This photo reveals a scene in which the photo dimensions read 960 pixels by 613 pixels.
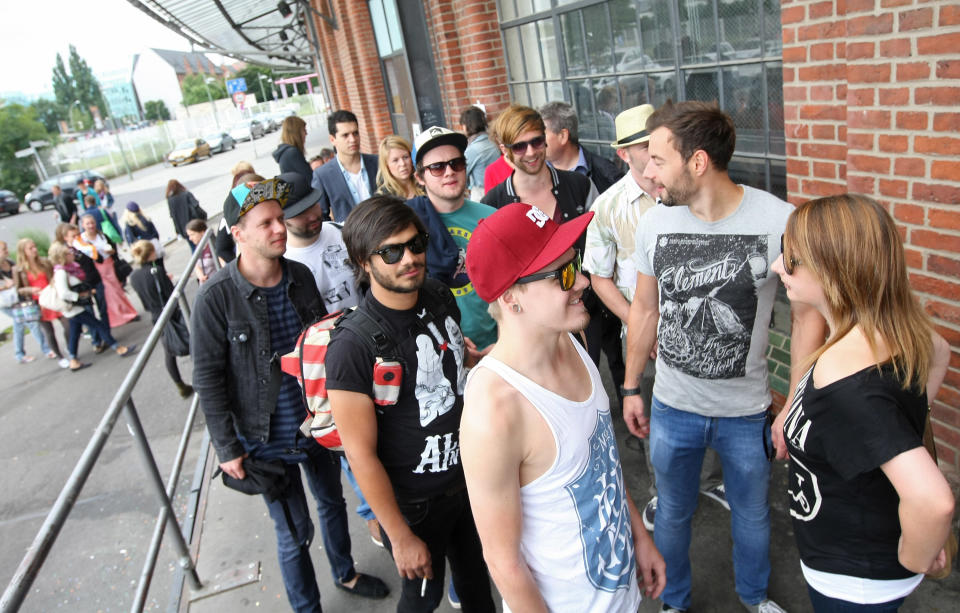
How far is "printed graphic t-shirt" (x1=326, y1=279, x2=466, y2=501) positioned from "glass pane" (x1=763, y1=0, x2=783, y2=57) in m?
2.23

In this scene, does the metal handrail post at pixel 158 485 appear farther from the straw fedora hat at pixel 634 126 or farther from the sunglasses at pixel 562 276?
the straw fedora hat at pixel 634 126

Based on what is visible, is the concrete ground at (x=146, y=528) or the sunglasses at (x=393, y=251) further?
the concrete ground at (x=146, y=528)

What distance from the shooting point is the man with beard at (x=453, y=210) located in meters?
3.15

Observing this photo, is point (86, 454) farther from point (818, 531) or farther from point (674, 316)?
point (818, 531)

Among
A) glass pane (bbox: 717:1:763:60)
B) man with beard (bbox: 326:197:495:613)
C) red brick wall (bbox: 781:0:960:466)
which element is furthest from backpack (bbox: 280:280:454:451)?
glass pane (bbox: 717:1:763:60)

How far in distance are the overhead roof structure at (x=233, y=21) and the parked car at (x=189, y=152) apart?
687 inches

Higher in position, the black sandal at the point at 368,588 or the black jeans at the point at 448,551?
the black jeans at the point at 448,551

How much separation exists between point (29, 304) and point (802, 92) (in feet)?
33.0

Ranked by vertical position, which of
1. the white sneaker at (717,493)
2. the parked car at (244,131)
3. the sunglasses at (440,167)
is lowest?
the white sneaker at (717,493)

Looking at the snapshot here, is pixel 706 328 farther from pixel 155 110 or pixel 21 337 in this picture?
pixel 155 110

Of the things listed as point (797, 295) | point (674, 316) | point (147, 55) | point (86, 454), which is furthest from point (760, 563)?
point (147, 55)

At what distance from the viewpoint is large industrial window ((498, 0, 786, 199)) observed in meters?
3.33

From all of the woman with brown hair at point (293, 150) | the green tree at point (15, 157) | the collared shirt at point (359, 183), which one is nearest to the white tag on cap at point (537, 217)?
the collared shirt at point (359, 183)

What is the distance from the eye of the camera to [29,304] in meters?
8.98
